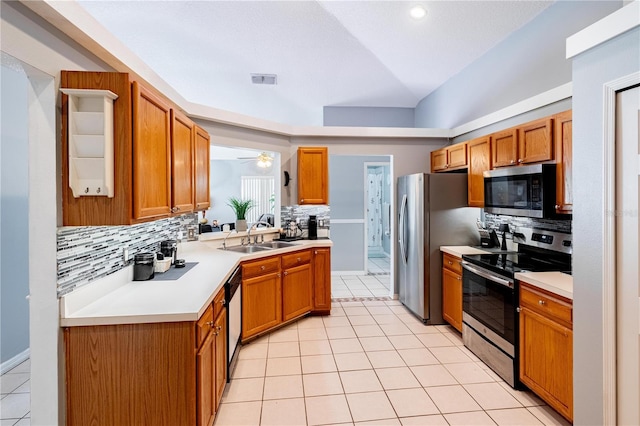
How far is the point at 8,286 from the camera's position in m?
2.77

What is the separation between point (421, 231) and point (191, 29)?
131 inches

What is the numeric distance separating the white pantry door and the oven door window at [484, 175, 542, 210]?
0.97 meters

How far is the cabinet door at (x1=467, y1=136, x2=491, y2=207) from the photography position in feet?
10.8

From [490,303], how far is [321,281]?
6.34ft

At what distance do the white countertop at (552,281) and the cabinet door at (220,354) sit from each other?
7.29 feet

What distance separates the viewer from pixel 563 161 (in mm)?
2387

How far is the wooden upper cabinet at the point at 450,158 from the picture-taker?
3.74 meters

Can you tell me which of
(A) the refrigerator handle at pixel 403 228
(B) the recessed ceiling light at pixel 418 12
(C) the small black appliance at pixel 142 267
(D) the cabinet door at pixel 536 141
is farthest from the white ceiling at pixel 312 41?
(C) the small black appliance at pixel 142 267

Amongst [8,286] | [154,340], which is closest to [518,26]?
[154,340]

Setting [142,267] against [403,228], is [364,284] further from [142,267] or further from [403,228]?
[142,267]

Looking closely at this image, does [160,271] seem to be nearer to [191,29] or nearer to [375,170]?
[191,29]

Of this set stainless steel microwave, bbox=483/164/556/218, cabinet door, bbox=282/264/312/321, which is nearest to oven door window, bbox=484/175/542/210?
stainless steel microwave, bbox=483/164/556/218

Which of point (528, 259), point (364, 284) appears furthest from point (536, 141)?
point (364, 284)

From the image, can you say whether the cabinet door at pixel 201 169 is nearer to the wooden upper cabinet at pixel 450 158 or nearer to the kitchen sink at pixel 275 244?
the kitchen sink at pixel 275 244
